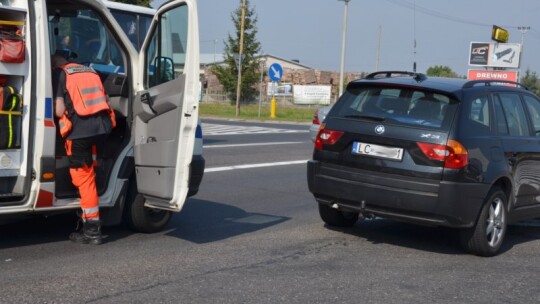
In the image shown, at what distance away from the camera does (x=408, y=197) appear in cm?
710

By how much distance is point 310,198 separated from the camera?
36.2 feet

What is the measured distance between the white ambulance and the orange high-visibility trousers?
123 mm

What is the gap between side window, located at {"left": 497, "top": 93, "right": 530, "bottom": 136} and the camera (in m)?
8.03

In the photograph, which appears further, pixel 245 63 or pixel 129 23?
pixel 245 63

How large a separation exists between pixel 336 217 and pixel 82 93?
10.5ft

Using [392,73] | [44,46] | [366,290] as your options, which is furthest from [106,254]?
[392,73]

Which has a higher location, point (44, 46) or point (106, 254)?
point (44, 46)

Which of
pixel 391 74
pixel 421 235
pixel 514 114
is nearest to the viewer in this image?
pixel 514 114

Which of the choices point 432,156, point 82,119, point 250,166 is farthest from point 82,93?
point 250,166

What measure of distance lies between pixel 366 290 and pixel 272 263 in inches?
41.4

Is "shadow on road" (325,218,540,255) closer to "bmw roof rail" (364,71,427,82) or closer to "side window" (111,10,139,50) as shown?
"bmw roof rail" (364,71,427,82)

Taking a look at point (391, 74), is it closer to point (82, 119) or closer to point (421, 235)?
point (421, 235)

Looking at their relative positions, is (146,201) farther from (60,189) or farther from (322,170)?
(322,170)

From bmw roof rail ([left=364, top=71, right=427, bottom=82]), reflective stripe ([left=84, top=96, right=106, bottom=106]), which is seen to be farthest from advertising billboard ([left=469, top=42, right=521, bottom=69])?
reflective stripe ([left=84, top=96, right=106, bottom=106])
